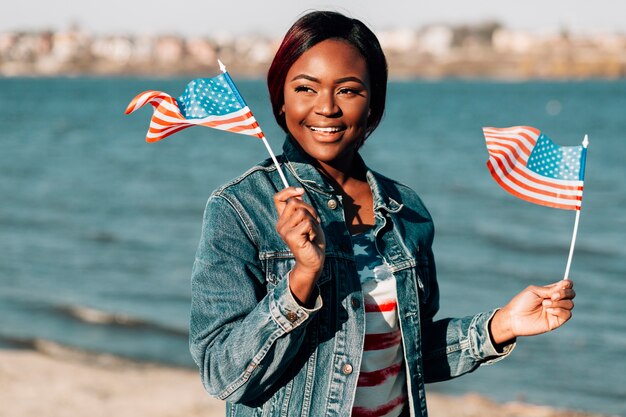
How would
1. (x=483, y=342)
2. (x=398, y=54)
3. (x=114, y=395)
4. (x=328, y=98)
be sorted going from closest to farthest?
1. (x=328, y=98)
2. (x=483, y=342)
3. (x=114, y=395)
4. (x=398, y=54)

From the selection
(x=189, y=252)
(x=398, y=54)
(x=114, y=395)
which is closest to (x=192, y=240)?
(x=189, y=252)

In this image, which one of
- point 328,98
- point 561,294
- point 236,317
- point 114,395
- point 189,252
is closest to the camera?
point 236,317

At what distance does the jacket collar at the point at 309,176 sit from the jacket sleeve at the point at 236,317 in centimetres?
28

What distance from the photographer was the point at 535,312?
9.37ft

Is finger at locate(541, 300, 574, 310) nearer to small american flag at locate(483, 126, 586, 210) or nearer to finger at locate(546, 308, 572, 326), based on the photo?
finger at locate(546, 308, 572, 326)

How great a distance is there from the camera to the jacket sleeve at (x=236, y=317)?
7.91 feet

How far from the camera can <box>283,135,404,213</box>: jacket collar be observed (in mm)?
2740

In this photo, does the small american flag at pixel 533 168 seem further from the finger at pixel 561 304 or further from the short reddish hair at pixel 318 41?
the short reddish hair at pixel 318 41

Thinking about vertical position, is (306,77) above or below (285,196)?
above

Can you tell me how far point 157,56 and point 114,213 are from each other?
16861 centimetres

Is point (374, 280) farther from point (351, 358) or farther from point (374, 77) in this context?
point (374, 77)

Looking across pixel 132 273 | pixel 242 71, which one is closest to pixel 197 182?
pixel 132 273

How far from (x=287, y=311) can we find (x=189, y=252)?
12.9m

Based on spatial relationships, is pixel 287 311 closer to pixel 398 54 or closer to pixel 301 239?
pixel 301 239
